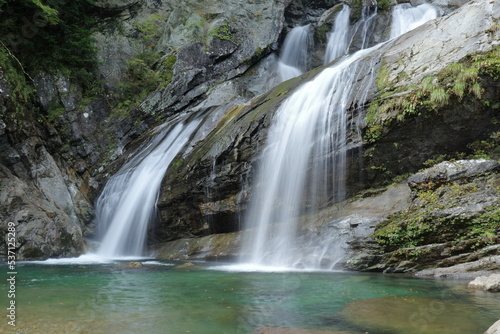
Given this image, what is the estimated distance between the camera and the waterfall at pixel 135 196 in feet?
43.3

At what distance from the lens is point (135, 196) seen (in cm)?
1370

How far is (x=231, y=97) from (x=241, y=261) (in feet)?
31.3

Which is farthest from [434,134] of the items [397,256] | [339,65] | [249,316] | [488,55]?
[249,316]

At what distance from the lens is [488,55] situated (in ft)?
29.6

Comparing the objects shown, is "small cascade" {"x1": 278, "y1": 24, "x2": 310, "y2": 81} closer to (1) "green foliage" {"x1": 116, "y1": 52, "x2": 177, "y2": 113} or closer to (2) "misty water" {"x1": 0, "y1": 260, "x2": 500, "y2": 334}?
(1) "green foliage" {"x1": 116, "y1": 52, "x2": 177, "y2": 113}

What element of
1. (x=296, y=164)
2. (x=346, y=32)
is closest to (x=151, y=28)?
(x=346, y=32)

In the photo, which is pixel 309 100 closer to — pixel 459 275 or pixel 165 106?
pixel 459 275

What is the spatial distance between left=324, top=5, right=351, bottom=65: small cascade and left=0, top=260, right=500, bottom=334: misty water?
545 inches

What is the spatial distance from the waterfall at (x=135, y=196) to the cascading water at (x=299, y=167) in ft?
13.5

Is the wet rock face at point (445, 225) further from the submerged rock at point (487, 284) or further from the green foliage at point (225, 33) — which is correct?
the green foliage at point (225, 33)

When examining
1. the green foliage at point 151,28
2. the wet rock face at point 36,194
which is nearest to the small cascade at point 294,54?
the green foliage at point 151,28

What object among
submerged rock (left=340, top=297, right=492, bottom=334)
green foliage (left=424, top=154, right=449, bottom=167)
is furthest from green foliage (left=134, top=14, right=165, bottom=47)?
submerged rock (left=340, top=297, right=492, bottom=334)

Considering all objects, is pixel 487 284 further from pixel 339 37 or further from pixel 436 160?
pixel 339 37

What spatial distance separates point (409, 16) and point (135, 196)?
14.6 metres
